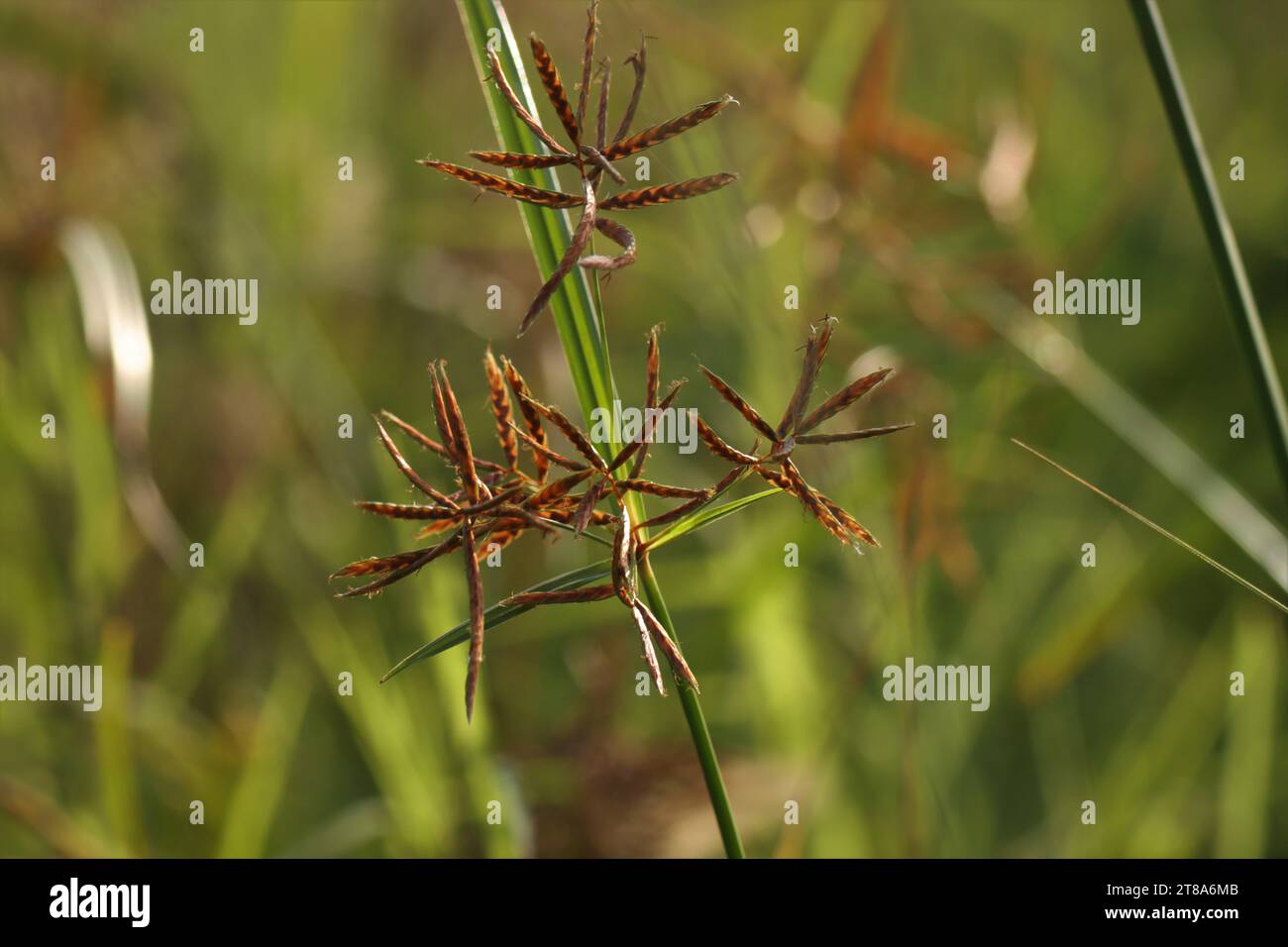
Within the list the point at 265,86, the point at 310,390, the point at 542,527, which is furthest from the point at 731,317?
the point at 542,527

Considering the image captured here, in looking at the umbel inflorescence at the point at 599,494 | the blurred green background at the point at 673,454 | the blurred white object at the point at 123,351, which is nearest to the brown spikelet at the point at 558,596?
the umbel inflorescence at the point at 599,494

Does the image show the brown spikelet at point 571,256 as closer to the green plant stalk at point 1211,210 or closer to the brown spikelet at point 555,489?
the brown spikelet at point 555,489

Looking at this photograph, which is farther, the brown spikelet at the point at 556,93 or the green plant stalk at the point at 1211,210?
the green plant stalk at the point at 1211,210

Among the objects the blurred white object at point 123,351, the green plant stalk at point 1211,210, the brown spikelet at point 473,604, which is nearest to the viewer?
the brown spikelet at point 473,604

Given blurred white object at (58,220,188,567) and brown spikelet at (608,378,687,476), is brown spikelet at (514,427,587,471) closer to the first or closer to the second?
brown spikelet at (608,378,687,476)

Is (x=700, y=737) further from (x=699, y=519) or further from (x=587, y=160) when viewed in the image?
(x=587, y=160)

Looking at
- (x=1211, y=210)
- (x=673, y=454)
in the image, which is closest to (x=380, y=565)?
(x=1211, y=210)

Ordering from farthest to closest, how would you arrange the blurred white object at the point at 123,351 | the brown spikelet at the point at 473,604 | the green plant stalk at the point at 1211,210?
the blurred white object at the point at 123,351
the green plant stalk at the point at 1211,210
the brown spikelet at the point at 473,604
